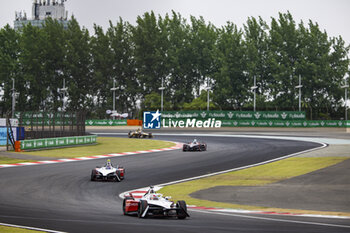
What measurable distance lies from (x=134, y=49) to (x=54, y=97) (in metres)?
22.6

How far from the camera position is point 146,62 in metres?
114

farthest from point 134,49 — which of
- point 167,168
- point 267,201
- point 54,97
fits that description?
point 267,201

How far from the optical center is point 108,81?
11325 centimetres

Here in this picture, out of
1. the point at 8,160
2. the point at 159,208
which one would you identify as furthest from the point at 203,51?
the point at 159,208

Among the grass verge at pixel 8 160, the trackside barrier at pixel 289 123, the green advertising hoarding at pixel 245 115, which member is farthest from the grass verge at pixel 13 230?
the green advertising hoarding at pixel 245 115

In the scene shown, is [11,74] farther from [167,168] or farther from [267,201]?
[267,201]

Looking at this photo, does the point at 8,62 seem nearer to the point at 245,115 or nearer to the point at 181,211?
the point at 245,115

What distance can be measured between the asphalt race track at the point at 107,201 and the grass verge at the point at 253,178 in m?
1.52

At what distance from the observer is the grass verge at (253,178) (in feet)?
57.0

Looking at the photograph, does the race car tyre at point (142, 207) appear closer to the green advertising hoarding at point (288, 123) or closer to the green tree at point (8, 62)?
the green advertising hoarding at point (288, 123)

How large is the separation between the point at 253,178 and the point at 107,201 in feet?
29.3

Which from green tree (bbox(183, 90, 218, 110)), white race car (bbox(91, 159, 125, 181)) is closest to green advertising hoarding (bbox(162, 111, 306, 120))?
green tree (bbox(183, 90, 218, 110))

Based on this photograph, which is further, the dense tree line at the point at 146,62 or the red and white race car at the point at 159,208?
the dense tree line at the point at 146,62

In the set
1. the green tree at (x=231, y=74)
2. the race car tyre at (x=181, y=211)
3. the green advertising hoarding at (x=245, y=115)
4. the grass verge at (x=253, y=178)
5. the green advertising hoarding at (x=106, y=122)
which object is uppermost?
the green tree at (x=231, y=74)
